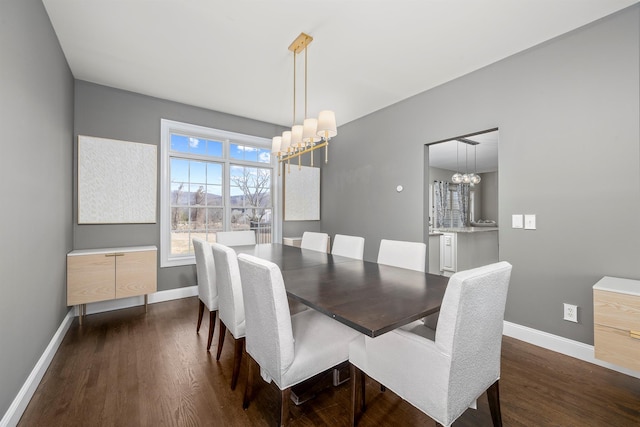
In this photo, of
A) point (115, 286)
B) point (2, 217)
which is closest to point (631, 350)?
point (2, 217)

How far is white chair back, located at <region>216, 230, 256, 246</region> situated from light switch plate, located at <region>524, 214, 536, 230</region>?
122 inches

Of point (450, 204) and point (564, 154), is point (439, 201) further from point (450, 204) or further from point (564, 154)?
point (564, 154)

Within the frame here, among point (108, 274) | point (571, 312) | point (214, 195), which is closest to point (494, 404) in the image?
point (571, 312)

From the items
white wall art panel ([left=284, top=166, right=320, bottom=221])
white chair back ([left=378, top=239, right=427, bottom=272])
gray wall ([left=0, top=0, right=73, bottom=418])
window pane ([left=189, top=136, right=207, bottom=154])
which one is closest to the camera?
gray wall ([left=0, top=0, right=73, bottom=418])

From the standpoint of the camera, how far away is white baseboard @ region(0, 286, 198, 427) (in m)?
1.51

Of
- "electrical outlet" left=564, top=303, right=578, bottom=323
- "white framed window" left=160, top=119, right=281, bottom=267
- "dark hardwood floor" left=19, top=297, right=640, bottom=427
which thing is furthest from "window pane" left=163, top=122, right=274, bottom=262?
"electrical outlet" left=564, top=303, right=578, bottom=323

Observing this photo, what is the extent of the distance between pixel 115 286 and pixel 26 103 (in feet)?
6.60

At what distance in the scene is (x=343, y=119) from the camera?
14.8ft

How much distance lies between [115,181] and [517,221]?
4513 mm

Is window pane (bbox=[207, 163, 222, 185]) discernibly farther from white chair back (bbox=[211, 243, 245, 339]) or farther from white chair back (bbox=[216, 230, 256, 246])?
white chair back (bbox=[211, 243, 245, 339])

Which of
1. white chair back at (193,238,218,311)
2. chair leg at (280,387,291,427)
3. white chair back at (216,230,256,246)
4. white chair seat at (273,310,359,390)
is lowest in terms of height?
chair leg at (280,387,291,427)

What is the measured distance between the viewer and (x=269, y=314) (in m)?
1.31

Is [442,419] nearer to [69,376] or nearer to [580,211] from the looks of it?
[580,211]

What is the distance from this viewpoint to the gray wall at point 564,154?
2029 mm
